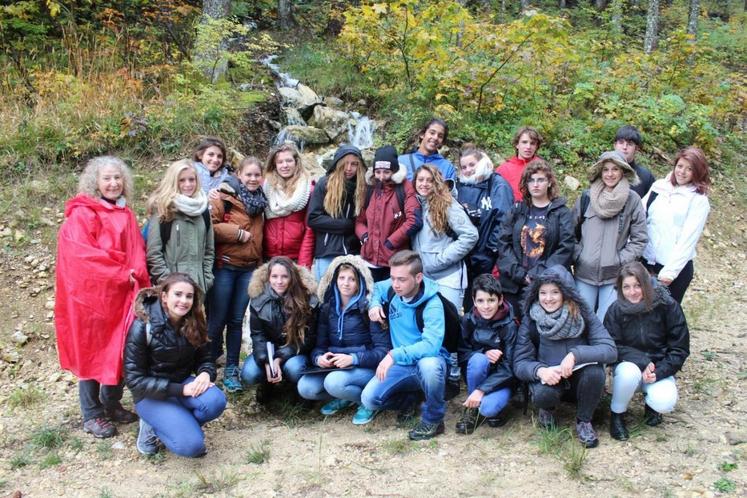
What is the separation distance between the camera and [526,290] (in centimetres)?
446

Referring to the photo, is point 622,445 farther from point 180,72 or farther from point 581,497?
point 180,72

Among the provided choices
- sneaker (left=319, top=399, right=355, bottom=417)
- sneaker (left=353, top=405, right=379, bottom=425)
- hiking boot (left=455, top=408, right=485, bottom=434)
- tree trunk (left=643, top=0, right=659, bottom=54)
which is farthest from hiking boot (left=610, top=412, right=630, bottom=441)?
tree trunk (left=643, top=0, right=659, bottom=54)

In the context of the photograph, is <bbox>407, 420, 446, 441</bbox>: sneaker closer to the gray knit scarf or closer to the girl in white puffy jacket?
the gray knit scarf

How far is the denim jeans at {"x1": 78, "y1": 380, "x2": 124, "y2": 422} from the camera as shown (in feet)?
15.1

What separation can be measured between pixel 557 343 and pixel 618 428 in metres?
0.74

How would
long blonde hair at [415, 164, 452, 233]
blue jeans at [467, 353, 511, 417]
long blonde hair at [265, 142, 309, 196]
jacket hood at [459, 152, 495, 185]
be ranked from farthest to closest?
long blonde hair at [265, 142, 309, 196] → jacket hood at [459, 152, 495, 185] → long blonde hair at [415, 164, 452, 233] → blue jeans at [467, 353, 511, 417]

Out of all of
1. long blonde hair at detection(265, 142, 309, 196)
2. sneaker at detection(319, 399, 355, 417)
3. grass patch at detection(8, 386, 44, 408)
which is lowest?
grass patch at detection(8, 386, 44, 408)

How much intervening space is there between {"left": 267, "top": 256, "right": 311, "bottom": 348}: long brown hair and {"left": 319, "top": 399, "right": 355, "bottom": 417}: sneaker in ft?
2.12

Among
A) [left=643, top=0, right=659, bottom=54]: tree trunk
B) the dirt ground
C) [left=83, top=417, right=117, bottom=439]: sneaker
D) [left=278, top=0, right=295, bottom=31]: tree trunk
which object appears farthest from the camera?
[left=278, top=0, right=295, bottom=31]: tree trunk

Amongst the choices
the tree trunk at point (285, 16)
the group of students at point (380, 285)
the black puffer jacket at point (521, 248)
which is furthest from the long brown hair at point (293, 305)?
the tree trunk at point (285, 16)

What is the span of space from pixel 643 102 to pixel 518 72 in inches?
96.0

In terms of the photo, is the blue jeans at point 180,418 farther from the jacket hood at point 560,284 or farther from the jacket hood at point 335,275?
the jacket hood at point 560,284

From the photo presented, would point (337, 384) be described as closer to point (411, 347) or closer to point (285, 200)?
point (411, 347)

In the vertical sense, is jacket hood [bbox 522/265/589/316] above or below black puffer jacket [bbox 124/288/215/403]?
above
